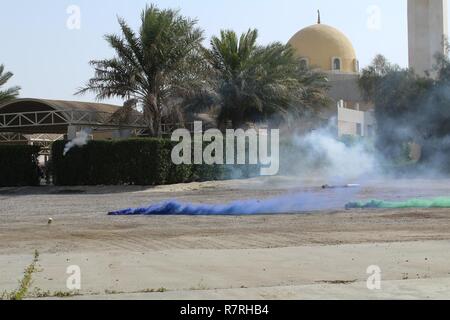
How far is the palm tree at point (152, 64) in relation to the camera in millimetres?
36719

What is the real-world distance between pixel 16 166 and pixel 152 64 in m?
9.24

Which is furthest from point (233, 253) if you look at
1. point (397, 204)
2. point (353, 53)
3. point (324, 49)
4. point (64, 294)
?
point (353, 53)

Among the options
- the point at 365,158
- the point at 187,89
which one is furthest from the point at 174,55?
the point at 365,158

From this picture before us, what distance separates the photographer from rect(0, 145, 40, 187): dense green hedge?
122 feet

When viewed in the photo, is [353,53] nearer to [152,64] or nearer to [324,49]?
[324,49]

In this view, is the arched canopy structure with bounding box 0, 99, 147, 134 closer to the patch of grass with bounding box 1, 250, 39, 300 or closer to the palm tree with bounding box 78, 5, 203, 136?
the palm tree with bounding box 78, 5, 203, 136

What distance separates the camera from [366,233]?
49.6 ft

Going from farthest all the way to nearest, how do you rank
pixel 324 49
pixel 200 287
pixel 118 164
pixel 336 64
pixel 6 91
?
1. pixel 336 64
2. pixel 324 49
3. pixel 6 91
4. pixel 118 164
5. pixel 200 287

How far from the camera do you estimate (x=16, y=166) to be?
37250 millimetres

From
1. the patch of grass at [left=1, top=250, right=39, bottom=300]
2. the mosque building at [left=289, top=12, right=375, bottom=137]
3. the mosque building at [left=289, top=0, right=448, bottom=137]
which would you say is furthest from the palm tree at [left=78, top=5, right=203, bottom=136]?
the mosque building at [left=289, top=12, right=375, bottom=137]

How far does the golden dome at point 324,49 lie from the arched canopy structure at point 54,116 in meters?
34.5

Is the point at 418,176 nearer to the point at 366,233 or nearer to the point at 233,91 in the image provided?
the point at 233,91

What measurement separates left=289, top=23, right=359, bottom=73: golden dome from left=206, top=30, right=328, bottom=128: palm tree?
1244 inches

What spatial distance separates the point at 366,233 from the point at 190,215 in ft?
22.6
